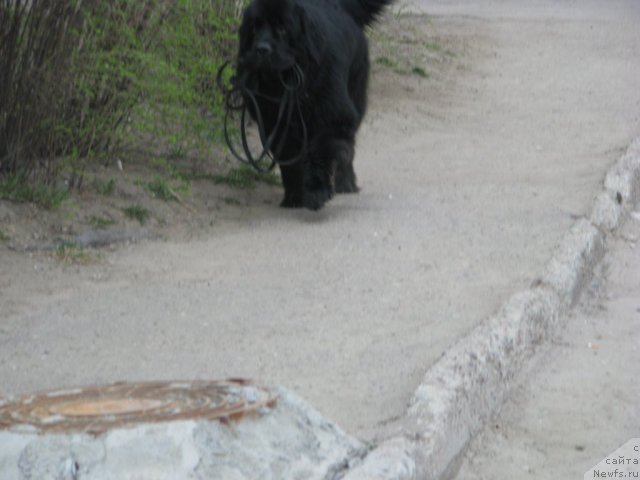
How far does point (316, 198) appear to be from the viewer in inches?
263

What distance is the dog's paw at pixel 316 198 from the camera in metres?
6.68

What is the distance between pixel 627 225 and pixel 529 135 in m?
2.16

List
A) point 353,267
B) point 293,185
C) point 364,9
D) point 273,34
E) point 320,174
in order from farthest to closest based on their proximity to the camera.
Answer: point 364,9, point 293,185, point 320,174, point 273,34, point 353,267

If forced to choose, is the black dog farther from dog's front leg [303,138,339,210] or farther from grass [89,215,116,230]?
grass [89,215,116,230]

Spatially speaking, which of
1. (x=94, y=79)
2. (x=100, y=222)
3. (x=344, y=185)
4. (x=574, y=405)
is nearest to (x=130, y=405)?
(x=574, y=405)

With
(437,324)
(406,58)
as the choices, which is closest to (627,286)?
(437,324)

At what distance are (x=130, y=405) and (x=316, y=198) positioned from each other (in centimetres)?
342

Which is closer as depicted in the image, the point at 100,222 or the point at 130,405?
the point at 130,405

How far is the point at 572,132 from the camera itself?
351 inches

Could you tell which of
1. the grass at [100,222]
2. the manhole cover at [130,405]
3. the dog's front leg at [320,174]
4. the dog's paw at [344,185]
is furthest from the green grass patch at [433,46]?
the manhole cover at [130,405]

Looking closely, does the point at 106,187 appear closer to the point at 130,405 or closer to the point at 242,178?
the point at 242,178

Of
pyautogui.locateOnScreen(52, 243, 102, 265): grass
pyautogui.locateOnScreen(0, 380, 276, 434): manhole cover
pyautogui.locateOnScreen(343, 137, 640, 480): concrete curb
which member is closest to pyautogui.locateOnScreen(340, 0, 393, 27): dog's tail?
pyautogui.locateOnScreen(343, 137, 640, 480): concrete curb

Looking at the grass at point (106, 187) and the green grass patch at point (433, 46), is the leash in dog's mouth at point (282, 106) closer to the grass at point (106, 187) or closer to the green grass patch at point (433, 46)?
the grass at point (106, 187)

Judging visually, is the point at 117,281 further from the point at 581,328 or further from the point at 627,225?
the point at 627,225
